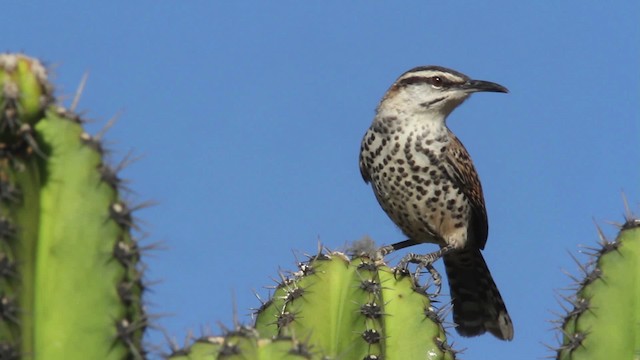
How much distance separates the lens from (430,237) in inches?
270

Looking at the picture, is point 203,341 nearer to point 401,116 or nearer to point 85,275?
point 85,275

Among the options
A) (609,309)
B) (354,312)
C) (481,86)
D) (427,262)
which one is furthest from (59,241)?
(481,86)

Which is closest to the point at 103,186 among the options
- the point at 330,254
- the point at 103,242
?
the point at 103,242

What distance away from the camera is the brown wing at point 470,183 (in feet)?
22.0

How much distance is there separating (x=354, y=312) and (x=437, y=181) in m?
2.85

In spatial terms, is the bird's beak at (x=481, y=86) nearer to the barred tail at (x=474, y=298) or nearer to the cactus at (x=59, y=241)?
the barred tail at (x=474, y=298)

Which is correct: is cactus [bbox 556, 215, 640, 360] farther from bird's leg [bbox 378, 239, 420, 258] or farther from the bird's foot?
bird's leg [bbox 378, 239, 420, 258]

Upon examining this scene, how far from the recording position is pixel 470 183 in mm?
6824

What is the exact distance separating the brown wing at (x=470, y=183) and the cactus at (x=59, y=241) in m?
4.06

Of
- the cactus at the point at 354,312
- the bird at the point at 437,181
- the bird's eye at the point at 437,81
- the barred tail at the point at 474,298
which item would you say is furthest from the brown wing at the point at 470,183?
the cactus at the point at 354,312

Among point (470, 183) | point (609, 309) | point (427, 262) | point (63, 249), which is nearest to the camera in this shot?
point (63, 249)

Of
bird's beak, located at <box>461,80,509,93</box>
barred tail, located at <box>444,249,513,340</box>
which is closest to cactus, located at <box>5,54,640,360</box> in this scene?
barred tail, located at <box>444,249,513,340</box>

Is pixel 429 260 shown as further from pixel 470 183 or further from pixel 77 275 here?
pixel 77 275

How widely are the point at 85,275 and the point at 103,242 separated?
0.27 feet
